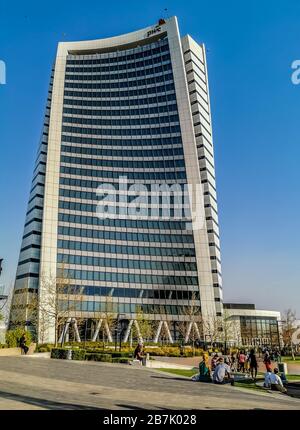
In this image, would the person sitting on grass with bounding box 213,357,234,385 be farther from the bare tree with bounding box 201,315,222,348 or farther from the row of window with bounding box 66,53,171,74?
the row of window with bounding box 66,53,171,74

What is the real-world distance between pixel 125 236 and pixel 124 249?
3.59m

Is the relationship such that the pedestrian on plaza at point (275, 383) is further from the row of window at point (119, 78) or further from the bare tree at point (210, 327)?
the row of window at point (119, 78)

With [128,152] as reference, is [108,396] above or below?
below

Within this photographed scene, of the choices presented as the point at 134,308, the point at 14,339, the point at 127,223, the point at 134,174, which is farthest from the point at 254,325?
the point at 14,339

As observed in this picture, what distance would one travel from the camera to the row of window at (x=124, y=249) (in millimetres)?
92688

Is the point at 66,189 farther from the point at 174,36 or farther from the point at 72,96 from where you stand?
the point at 174,36

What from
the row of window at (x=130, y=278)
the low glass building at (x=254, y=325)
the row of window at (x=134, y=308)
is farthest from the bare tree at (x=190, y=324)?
the low glass building at (x=254, y=325)

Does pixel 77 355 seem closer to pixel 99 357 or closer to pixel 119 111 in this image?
pixel 99 357

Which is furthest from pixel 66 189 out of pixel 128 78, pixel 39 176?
pixel 128 78

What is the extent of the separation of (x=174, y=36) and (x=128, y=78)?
1918cm

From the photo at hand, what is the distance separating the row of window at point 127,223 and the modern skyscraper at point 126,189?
0.27 m

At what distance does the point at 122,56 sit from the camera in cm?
12094

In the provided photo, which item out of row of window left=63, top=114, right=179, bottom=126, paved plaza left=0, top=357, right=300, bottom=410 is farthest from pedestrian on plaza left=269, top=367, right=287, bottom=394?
row of window left=63, top=114, right=179, bottom=126

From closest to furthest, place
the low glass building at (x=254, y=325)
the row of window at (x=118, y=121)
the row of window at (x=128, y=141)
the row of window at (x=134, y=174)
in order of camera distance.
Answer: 1. the row of window at (x=134, y=174)
2. the row of window at (x=128, y=141)
3. the row of window at (x=118, y=121)
4. the low glass building at (x=254, y=325)
